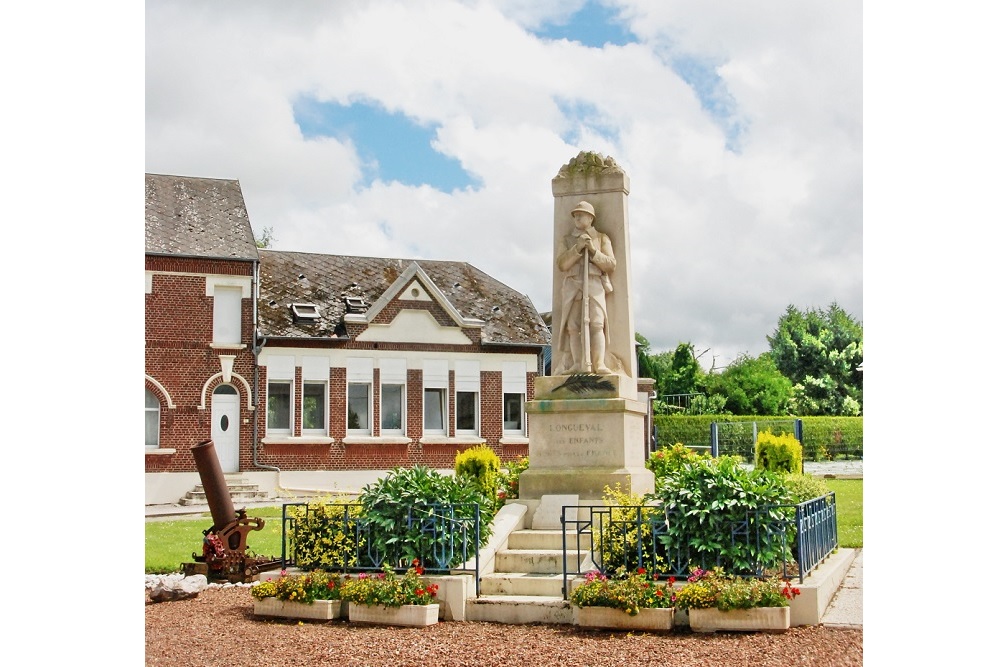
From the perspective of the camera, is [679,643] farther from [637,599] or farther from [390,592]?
[390,592]

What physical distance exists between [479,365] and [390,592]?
1856 centimetres

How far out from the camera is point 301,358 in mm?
24797

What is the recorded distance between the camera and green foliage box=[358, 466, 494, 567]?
809cm

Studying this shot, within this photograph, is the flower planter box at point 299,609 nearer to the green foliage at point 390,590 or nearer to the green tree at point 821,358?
the green foliage at point 390,590

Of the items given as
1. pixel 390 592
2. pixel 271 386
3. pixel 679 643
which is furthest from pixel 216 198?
pixel 679 643

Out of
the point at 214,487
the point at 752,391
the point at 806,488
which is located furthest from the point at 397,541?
the point at 752,391

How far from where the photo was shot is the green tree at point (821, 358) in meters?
39.4

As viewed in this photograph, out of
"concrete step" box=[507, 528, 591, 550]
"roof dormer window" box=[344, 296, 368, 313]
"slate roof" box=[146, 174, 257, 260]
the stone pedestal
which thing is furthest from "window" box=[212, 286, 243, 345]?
"concrete step" box=[507, 528, 591, 550]

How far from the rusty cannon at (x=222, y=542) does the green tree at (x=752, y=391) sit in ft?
95.8

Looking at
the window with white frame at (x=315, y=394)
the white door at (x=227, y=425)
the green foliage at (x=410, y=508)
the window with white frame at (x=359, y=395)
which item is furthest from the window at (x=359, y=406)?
the green foliage at (x=410, y=508)

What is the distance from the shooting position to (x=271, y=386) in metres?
24.6

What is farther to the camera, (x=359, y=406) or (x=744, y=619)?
(x=359, y=406)

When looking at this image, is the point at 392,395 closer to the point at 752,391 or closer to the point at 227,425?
the point at 227,425

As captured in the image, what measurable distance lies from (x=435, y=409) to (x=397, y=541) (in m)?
17.9
